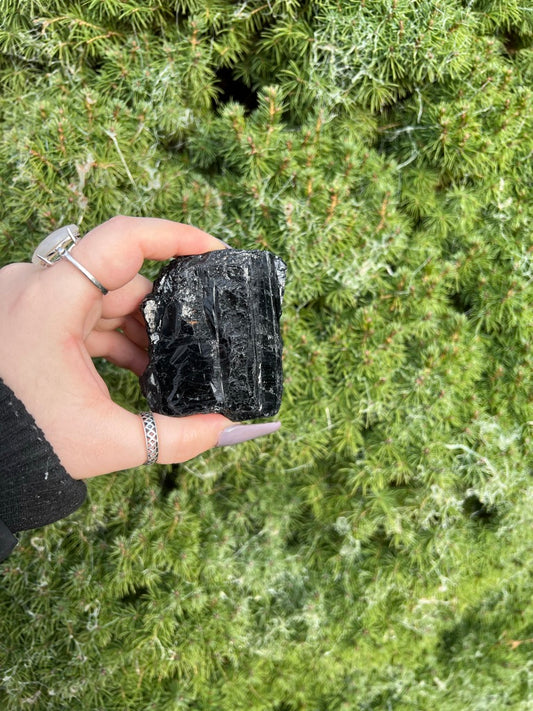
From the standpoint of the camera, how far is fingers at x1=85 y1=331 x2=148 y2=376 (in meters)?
1.82

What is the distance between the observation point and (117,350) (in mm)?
1888

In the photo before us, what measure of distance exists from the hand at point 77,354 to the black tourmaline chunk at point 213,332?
9cm

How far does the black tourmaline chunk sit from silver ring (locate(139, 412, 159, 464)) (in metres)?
0.09

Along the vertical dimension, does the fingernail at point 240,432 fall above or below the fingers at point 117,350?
below

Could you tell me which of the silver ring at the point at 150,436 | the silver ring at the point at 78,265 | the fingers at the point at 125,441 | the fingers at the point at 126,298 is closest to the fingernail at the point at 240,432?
the fingers at the point at 125,441

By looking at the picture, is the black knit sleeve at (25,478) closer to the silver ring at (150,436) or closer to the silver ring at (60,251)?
the silver ring at (150,436)

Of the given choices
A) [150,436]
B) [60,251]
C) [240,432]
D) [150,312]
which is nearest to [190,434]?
[150,436]

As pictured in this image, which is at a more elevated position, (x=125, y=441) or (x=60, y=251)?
(x=60, y=251)

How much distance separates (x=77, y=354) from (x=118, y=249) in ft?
0.96

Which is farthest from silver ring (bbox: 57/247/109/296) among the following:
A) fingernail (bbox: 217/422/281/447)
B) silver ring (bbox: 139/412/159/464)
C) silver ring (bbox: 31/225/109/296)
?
fingernail (bbox: 217/422/281/447)

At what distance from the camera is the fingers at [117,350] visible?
1816 millimetres

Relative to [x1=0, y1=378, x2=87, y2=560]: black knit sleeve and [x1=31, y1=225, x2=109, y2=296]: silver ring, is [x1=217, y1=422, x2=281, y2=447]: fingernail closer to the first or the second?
[x1=0, y1=378, x2=87, y2=560]: black knit sleeve

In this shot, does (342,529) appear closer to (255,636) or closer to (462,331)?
(255,636)

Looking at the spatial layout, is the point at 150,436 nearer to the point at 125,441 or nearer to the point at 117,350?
the point at 125,441
